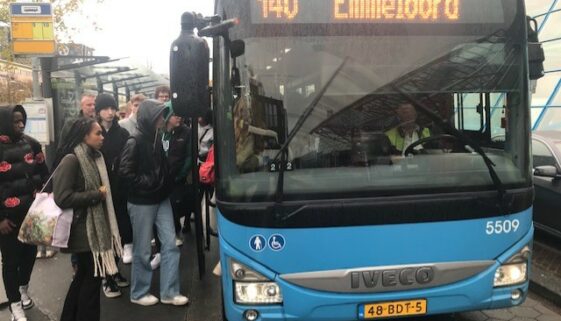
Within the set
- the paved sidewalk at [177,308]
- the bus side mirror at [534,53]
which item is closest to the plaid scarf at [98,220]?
the paved sidewalk at [177,308]

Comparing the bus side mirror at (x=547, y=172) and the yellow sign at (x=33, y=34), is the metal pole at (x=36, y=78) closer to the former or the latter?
the yellow sign at (x=33, y=34)

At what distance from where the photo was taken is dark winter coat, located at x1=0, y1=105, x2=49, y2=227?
3.86 metres

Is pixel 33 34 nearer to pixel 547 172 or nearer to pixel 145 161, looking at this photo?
pixel 145 161

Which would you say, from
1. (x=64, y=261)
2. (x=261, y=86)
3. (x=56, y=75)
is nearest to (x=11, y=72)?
(x=56, y=75)

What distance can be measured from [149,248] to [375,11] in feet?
9.13

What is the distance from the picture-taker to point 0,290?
483cm

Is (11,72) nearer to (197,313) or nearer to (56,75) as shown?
(56,75)

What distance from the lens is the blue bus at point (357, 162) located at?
278 centimetres

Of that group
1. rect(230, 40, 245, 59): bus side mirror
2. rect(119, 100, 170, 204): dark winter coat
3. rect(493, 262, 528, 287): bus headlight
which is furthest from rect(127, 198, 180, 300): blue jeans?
rect(493, 262, 528, 287): bus headlight

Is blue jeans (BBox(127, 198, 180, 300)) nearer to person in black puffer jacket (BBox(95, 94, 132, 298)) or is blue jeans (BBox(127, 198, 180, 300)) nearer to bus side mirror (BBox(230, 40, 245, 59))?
person in black puffer jacket (BBox(95, 94, 132, 298))

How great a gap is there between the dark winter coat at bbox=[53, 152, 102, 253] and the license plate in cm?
198

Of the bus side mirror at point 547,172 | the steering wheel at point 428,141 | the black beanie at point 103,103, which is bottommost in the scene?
the bus side mirror at point 547,172

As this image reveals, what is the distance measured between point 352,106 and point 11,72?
1241 centimetres

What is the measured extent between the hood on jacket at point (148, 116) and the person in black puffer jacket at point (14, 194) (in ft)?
3.07
